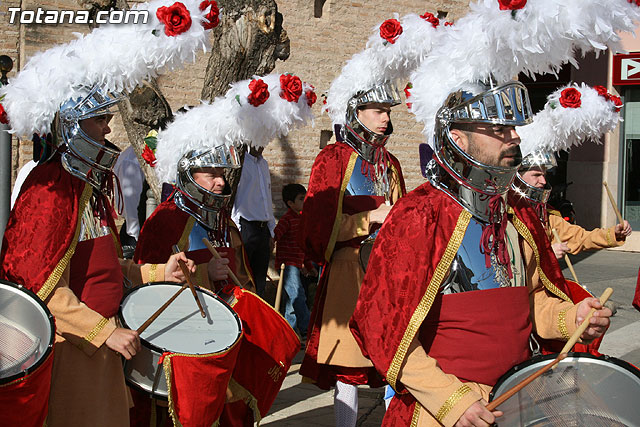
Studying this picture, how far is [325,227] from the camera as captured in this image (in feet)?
16.4

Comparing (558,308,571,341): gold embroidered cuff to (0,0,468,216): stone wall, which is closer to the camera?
(558,308,571,341): gold embroidered cuff

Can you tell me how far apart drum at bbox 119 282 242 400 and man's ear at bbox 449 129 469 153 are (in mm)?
1351

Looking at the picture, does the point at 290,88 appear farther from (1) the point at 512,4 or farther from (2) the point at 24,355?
(2) the point at 24,355

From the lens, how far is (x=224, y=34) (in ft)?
22.0

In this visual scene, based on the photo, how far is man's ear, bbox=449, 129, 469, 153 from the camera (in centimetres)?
286

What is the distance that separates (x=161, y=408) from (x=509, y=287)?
6.93 feet

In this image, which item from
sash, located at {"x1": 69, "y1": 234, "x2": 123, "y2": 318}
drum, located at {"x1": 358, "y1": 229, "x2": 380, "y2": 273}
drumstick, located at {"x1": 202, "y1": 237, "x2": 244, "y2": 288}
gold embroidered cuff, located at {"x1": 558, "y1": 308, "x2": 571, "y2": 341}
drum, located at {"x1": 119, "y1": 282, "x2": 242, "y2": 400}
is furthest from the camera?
drum, located at {"x1": 358, "y1": 229, "x2": 380, "y2": 273}

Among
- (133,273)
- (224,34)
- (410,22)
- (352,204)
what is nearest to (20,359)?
(133,273)

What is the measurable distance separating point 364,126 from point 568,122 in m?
1.33

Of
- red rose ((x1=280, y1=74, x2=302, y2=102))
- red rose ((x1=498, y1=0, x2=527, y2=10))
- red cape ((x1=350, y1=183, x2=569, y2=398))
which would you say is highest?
red rose ((x1=498, y1=0, x2=527, y2=10))

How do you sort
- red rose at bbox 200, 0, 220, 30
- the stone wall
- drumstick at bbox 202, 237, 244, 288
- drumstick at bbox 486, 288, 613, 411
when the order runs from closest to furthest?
drumstick at bbox 486, 288, 613, 411 → red rose at bbox 200, 0, 220, 30 → drumstick at bbox 202, 237, 244, 288 → the stone wall

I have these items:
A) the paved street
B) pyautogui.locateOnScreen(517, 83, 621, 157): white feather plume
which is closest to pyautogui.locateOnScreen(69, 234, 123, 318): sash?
the paved street

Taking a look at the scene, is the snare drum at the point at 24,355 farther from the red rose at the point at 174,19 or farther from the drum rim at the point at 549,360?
the drum rim at the point at 549,360

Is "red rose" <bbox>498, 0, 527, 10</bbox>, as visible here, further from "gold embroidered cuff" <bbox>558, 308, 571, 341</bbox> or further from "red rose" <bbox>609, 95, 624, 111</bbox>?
"red rose" <bbox>609, 95, 624, 111</bbox>
